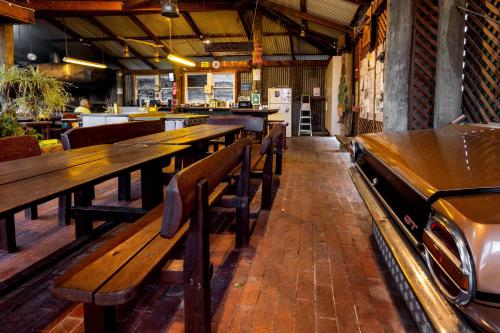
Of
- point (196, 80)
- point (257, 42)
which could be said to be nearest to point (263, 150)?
point (257, 42)

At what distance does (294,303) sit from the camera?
2.05 m

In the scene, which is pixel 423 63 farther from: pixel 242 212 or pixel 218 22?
pixel 218 22

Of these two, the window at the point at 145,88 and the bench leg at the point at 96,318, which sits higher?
the window at the point at 145,88

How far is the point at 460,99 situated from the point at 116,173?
15.1 ft

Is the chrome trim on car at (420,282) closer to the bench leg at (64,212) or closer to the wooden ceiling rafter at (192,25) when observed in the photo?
the bench leg at (64,212)

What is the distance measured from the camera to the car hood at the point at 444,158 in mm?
1262

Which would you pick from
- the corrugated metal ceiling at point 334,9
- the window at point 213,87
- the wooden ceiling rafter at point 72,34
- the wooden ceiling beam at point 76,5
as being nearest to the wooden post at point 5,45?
the wooden ceiling beam at point 76,5

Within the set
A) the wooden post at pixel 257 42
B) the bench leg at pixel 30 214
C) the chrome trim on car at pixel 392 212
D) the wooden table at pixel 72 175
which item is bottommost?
the bench leg at pixel 30 214

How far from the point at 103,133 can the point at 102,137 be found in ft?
0.16

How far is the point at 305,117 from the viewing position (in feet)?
47.6

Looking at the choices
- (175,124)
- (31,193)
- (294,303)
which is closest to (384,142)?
(294,303)

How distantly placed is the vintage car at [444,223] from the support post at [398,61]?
305 cm

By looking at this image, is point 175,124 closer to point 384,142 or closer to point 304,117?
point 384,142

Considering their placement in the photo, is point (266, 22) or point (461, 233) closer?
point (461, 233)
